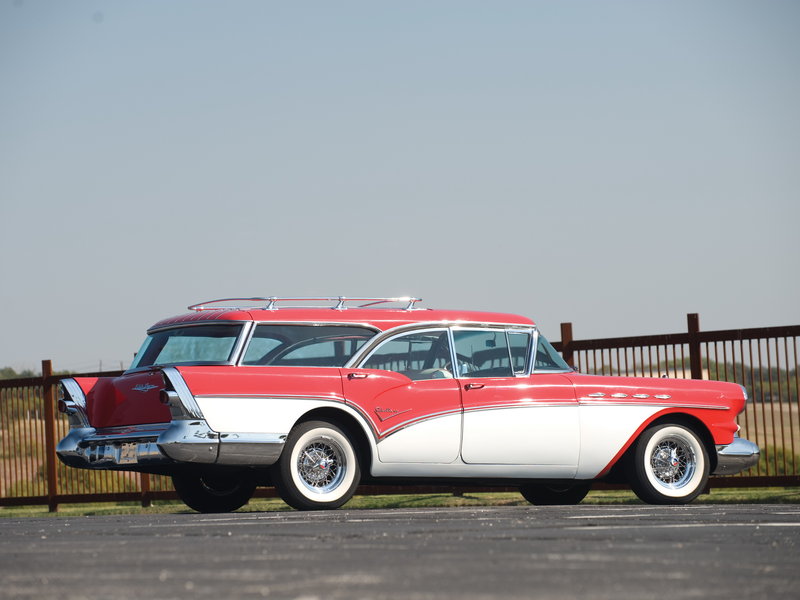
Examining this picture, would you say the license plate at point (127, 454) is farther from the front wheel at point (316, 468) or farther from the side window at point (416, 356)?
the side window at point (416, 356)

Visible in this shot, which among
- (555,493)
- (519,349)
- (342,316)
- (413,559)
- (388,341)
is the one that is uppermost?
(342,316)

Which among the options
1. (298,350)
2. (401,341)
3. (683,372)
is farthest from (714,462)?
(298,350)

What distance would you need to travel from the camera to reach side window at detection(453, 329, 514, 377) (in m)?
11.0

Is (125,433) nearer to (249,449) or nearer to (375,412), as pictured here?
(249,449)

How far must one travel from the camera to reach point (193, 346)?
→ 1038 cm

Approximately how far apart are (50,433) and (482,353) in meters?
8.15

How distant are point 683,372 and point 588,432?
3.07 meters

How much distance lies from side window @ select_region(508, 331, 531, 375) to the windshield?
2.51m

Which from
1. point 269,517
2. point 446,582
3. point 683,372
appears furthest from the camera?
point 683,372

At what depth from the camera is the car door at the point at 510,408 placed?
425 inches

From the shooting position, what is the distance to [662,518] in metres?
8.26

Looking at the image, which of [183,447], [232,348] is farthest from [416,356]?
[183,447]

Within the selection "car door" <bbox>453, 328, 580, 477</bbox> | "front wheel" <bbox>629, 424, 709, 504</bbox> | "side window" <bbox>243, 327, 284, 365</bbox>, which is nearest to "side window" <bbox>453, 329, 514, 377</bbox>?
"car door" <bbox>453, 328, 580, 477</bbox>

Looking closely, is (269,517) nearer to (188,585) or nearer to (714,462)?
(188,585)
